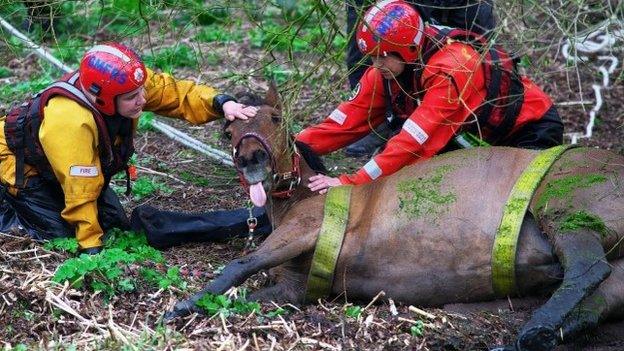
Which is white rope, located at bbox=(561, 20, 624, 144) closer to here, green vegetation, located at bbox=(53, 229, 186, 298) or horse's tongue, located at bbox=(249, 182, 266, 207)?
horse's tongue, located at bbox=(249, 182, 266, 207)

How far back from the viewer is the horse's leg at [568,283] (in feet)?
15.9

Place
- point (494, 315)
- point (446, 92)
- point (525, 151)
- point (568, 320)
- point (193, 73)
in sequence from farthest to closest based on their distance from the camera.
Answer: point (193, 73), point (446, 92), point (525, 151), point (494, 315), point (568, 320)

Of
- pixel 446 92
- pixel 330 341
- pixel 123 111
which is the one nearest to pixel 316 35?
pixel 446 92

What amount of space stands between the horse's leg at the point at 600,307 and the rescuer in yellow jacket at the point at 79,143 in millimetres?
2236

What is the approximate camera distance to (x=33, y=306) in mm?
5262

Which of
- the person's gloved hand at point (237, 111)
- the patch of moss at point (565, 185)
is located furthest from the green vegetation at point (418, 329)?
the person's gloved hand at point (237, 111)

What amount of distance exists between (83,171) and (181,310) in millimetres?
1265

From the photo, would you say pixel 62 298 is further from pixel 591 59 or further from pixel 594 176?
pixel 591 59

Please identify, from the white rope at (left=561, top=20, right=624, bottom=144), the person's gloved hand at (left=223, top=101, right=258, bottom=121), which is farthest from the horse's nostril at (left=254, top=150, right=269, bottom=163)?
the white rope at (left=561, top=20, right=624, bottom=144)

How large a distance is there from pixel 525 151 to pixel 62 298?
2.68 m

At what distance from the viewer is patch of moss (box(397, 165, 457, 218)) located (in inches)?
224

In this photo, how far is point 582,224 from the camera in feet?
17.6

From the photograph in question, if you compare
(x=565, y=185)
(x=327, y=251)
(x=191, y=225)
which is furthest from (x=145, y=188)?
(x=565, y=185)

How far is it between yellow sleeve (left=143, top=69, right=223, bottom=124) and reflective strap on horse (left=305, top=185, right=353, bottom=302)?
3.90ft
